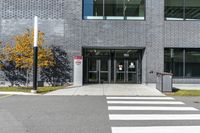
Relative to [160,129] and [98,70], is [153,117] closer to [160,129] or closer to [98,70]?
[160,129]

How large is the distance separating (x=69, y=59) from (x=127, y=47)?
14.6ft

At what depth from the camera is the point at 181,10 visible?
2681 centimetres

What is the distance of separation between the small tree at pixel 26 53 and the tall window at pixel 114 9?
4.28m

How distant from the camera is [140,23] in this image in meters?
26.8

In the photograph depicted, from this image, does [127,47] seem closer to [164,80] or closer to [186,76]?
[186,76]

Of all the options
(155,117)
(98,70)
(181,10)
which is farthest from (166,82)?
(155,117)

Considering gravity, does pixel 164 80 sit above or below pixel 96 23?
below

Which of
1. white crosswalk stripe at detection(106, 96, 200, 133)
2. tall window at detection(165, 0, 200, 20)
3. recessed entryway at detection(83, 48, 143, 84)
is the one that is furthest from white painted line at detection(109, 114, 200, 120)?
recessed entryway at detection(83, 48, 143, 84)

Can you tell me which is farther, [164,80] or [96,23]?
[96,23]

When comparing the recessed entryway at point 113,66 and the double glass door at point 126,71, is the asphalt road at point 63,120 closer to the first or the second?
the recessed entryway at point 113,66

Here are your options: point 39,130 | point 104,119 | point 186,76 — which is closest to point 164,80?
point 186,76

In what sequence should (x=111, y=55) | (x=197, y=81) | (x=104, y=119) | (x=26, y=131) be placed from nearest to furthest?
1. (x=26, y=131)
2. (x=104, y=119)
3. (x=197, y=81)
4. (x=111, y=55)

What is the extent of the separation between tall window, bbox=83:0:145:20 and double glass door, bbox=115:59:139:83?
12.5 ft

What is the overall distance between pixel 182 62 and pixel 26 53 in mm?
11271
